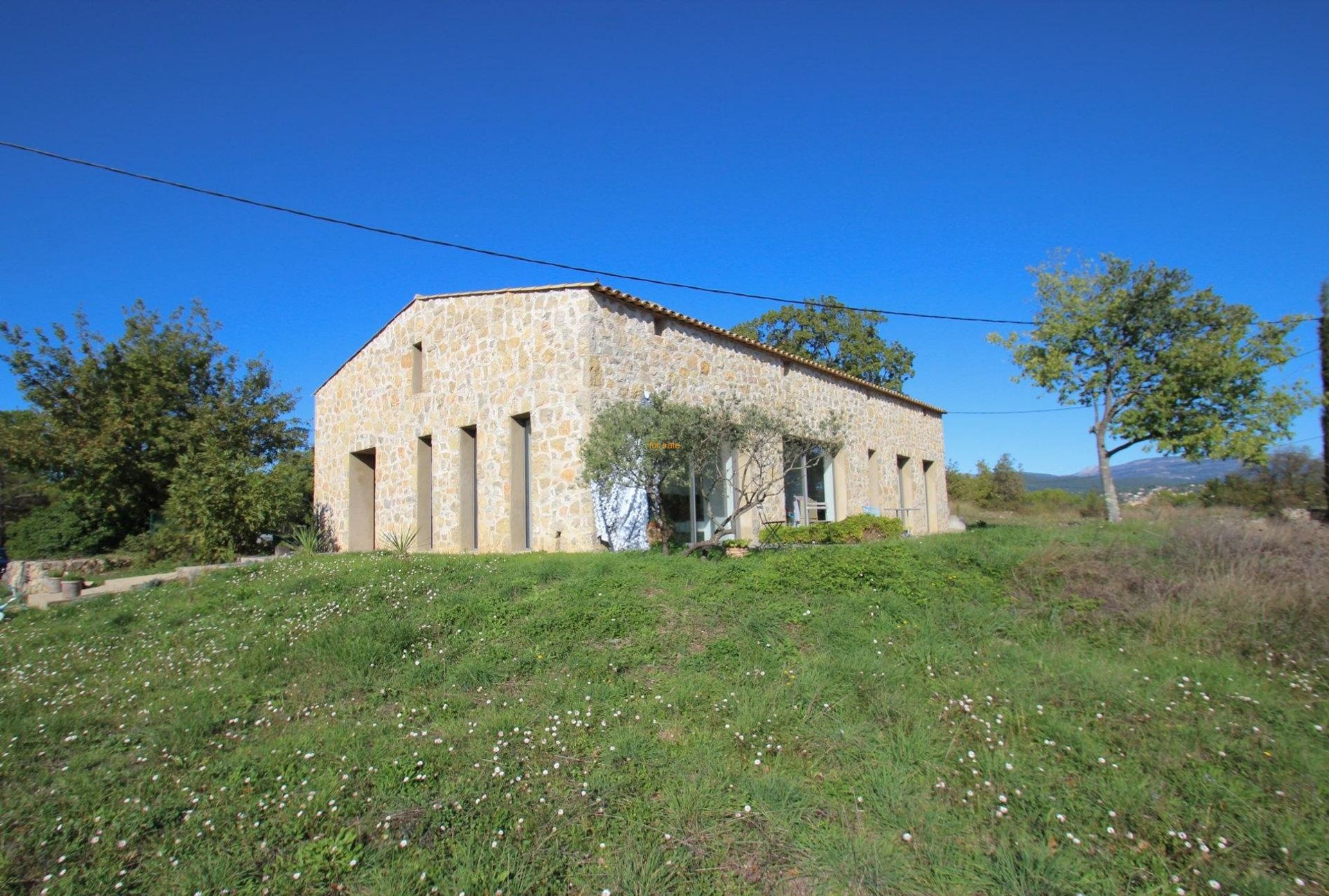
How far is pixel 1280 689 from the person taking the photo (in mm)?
5047

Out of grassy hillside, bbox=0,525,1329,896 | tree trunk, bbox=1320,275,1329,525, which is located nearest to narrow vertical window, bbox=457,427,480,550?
grassy hillside, bbox=0,525,1329,896

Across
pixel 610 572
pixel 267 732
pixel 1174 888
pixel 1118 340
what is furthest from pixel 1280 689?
pixel 1118 340

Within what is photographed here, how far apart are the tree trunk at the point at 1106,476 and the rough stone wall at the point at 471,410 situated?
44.7ft

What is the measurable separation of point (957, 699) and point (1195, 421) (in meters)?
15.9

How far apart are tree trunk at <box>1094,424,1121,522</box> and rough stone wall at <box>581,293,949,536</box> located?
5.17 metres

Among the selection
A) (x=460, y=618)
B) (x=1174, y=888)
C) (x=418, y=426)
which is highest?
(x=418, y=426)

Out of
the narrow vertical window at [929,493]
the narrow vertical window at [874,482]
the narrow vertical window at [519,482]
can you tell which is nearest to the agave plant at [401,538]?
the narrow vertical window at [519,482]

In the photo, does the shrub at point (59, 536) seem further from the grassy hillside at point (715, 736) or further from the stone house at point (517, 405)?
the grassy hillside at point (715, 736)

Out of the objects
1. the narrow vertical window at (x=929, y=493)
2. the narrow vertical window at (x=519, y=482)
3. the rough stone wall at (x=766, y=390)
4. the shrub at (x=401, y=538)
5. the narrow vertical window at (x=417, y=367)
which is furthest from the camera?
the narrow vertical window at (x=929, y=493)

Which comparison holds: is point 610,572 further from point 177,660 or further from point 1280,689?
point 1280,689

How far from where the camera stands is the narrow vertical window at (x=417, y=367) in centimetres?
1515

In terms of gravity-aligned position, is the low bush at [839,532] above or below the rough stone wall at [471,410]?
below

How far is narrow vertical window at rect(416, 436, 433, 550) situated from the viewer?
1466cm

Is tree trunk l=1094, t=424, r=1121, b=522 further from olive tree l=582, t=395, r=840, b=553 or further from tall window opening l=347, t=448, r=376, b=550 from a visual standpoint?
tall window opening l=347, t=448, r=376, b=550
